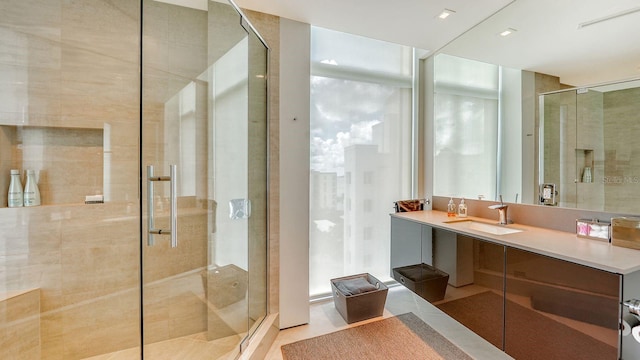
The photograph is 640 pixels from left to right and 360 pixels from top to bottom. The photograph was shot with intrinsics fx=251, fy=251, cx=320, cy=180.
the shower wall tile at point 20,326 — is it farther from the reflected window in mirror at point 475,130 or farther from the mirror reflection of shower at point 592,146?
the mirror reflection of shower at point 592,146

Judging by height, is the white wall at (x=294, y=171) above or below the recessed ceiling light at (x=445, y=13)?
below

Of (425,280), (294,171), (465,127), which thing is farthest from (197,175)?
(465,127)

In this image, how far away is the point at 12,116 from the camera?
158 centimetres

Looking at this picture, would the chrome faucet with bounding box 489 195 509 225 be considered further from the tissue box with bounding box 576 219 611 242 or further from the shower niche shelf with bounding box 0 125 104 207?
the shower niche shelf with bounding box 0 125 104 207

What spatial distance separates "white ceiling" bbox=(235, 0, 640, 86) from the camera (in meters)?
1.43

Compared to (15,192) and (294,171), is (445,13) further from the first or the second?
(15,192)

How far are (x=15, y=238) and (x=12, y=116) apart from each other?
77cm

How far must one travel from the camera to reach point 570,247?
1337mm

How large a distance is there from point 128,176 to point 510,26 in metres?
3.12

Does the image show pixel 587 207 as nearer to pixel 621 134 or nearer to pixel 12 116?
pixel 621 134

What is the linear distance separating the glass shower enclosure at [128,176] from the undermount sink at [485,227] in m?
1.77

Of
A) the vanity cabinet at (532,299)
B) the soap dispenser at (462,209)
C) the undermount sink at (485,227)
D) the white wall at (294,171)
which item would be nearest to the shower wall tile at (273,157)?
the white wall at (294,171)

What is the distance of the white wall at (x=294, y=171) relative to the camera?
2143mm

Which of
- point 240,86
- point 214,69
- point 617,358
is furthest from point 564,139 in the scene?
point 214,69
